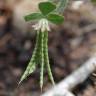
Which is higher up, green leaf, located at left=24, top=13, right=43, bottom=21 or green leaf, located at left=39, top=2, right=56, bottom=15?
green leaf, located at left=39, top=2, right=56, bottom=15

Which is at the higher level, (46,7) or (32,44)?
(46,7)

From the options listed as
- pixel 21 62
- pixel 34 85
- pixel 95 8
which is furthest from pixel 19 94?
pixel 95 8

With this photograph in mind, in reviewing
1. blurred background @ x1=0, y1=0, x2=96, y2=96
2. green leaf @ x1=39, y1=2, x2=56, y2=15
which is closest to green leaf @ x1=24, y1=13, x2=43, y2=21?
green leaf @ x1=39, y1=2, x2=56, y2=15

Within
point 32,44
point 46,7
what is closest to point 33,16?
point 46,7

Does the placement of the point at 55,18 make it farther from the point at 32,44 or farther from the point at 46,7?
the point at 32,44

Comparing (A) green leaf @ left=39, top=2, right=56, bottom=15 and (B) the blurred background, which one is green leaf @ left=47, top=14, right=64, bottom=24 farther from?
(B) the blurred background

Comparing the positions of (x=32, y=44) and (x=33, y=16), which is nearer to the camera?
(x=33, y=16)
